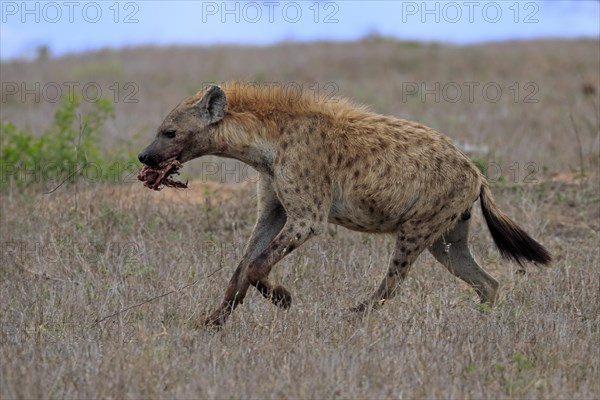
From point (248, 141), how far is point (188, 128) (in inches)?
15.5

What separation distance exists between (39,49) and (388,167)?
26.1 metres

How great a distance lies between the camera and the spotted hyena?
6531 mm

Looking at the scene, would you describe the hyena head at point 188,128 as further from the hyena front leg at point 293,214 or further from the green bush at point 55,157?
the green bush at point 55,157

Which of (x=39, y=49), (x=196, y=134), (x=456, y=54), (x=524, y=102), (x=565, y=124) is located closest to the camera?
(x=196, y=134)

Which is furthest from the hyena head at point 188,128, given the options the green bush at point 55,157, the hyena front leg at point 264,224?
the green bush at point 55,157

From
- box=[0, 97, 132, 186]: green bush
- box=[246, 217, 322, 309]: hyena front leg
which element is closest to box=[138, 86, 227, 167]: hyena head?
box=[246, 217, 322, 309]: hyena front leg

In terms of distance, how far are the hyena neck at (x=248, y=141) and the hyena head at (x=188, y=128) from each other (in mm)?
58

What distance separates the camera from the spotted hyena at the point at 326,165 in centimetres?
653

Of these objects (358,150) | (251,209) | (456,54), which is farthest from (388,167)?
(456,54)

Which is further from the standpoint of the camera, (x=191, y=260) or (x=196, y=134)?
(x=191, y=260)

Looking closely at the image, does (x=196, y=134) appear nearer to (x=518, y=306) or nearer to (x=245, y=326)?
(x=245, y=326)

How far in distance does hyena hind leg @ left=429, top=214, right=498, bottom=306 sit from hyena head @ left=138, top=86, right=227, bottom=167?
68.7 inches

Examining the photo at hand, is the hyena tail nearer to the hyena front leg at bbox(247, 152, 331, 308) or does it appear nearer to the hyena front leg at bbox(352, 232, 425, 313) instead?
the hyena front leg at bbox(352, 232, 425, 313)

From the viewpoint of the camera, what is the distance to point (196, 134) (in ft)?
21.6
